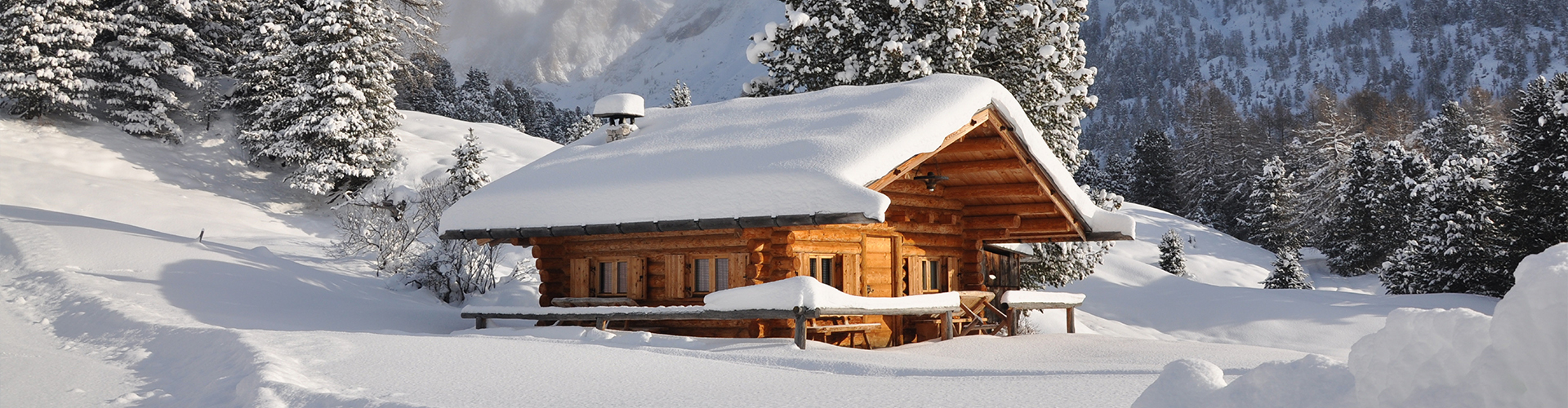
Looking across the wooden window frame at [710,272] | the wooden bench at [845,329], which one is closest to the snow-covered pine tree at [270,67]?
the wooden window frame at [710,272]

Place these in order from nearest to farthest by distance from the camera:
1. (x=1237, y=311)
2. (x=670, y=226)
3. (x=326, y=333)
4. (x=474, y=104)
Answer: (x=326, y=333) < (x=670, y=226) < (x=1237, y=311) < (x=474, y=104)

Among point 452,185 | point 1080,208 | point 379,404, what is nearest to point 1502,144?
point 1080,208

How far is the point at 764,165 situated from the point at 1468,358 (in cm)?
1031

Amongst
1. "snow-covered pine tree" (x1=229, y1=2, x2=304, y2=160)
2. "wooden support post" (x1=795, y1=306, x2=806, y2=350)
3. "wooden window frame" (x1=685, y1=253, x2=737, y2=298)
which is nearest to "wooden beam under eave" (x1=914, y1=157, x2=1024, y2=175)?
"wooden window frame" (x1=685, y1=253, x2=737, y2=298)

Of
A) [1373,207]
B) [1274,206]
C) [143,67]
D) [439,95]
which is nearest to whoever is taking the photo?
[143,67]

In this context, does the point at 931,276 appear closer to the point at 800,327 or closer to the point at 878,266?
the point at 878,266

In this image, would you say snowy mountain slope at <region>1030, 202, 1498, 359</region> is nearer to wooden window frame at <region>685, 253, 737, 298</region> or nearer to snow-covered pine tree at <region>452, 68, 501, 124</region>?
wooden window frame at <region>685, 253, 737, 298</region>

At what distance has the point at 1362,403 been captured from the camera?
11.9 ft

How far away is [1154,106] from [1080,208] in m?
172

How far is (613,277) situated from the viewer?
1598 centimetres

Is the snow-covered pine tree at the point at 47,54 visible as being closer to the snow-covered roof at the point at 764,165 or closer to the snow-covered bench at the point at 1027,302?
the snow-covered roof at the point at 764,165

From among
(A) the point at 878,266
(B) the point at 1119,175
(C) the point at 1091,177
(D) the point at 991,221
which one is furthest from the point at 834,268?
(B) the point at 1119,175

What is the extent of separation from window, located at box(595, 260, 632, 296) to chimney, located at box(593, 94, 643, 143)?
8.81 feet

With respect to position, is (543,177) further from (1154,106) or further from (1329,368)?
(1154,106)
